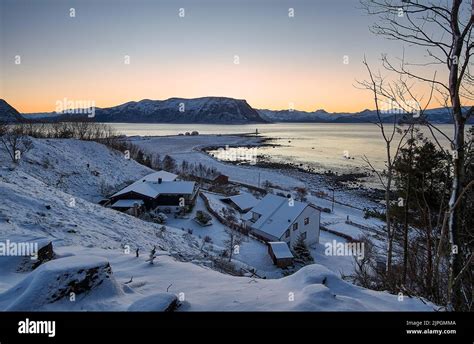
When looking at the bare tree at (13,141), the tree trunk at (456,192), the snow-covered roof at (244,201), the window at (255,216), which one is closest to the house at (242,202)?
the snow-covered roof at (244,201)

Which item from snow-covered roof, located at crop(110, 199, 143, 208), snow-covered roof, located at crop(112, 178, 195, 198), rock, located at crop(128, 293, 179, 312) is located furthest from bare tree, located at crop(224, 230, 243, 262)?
rock, located at crop(128, 293, 179, 312)

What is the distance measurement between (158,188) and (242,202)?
11.0 meters

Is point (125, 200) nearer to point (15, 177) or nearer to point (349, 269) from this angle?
point (15, 177)

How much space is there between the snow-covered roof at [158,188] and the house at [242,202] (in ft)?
22.0

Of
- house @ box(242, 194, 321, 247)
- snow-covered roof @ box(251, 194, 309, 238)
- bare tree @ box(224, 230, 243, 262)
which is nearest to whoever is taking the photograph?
bare tree @ box(224, 230, 243, 262)

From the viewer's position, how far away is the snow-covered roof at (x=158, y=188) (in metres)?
30.9

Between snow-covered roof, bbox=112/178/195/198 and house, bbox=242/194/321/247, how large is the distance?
27.3 feet

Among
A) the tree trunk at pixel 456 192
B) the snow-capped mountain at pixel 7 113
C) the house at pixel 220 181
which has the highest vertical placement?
the snow-capped mountain at pixel 7 113

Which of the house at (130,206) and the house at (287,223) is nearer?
the house at (287,223)

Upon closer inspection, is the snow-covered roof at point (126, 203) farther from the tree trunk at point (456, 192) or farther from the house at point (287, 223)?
the tree trunk at point (456, 192)

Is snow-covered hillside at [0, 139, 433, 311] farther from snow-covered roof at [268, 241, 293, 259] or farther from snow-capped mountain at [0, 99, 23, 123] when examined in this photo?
snow-capped mountain at [0, 99, 23, 123]

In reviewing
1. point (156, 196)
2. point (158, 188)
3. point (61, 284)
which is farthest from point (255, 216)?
point (61, 284)

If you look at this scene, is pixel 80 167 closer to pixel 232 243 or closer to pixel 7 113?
pixel 7 113

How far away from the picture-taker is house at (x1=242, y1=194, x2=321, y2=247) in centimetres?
2553
